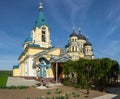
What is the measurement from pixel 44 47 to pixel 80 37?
77.0 ft

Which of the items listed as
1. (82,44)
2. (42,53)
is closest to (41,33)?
(42,53)

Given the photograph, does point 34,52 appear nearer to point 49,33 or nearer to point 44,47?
point 44,47

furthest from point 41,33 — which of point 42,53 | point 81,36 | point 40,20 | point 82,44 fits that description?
point 81,36

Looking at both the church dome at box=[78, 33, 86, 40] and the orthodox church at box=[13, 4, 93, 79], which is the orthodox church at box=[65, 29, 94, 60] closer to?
the church dome at box=[78, 33, 86, 40]

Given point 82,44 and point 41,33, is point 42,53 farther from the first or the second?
point 82,44

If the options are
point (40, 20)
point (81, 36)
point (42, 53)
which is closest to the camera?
point (42, 53)

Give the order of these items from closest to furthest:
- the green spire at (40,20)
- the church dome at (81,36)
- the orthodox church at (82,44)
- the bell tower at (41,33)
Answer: the bell tower at (41,33)
the green spire at (40,20)
the orthodox church at (82,44)
the church dome at (81,36)

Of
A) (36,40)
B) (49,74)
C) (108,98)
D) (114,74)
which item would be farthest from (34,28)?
(108,98)

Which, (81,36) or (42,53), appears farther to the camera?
(81,36)

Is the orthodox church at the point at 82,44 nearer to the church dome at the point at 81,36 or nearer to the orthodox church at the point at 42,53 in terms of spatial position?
the church dome at the point at 81,36

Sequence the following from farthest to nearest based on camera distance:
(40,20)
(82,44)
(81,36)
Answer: (81,36) < (82,44) < (40,20)

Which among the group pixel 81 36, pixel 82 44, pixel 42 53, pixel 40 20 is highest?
pixel 40 20

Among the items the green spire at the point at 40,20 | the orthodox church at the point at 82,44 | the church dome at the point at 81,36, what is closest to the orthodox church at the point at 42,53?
the green spire at the point at 40,20

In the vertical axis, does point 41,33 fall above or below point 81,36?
below
